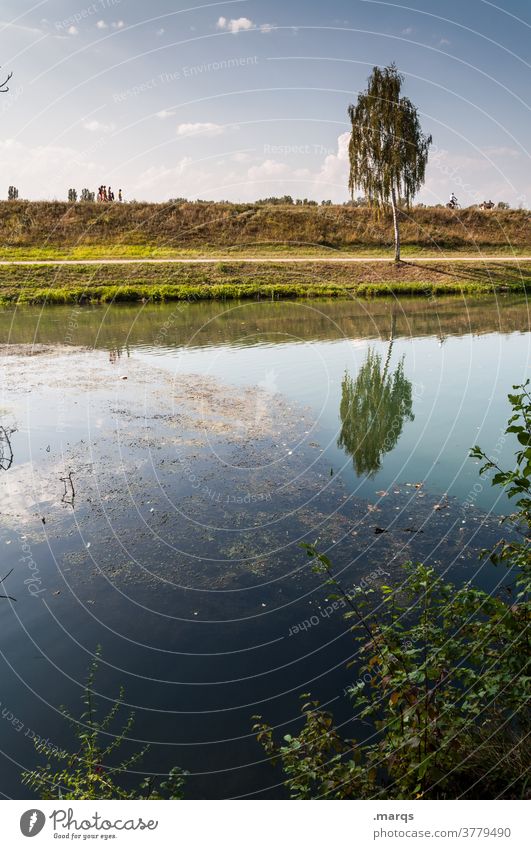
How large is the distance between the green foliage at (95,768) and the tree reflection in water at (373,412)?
7.39 m

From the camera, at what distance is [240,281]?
138 ft

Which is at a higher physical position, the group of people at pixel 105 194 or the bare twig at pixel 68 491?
the group of people at pixel 105 194

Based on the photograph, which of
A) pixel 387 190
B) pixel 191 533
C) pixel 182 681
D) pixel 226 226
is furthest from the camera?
pixel 226 226

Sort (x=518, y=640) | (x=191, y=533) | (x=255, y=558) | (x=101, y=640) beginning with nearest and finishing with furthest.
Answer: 1. (x=518, y=640)
2. (x=101, y=640)
3. (x=255, y=558)
4. (x=191, y=533)

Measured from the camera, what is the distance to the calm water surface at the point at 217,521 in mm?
6355

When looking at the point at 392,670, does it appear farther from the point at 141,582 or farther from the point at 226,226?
the point at 226,226

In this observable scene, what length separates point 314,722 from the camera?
4.61 meters

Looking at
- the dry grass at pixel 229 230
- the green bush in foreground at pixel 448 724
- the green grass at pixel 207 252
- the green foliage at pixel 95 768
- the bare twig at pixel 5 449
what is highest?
the dry grass at pixel 229 230

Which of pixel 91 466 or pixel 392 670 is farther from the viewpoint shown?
pixel 91 466

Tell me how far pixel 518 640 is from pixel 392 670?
3.12ft

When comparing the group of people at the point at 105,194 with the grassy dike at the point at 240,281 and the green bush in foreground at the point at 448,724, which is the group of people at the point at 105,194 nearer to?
the grassy dike at the point at 240,281

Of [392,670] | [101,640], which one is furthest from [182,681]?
[392,670]

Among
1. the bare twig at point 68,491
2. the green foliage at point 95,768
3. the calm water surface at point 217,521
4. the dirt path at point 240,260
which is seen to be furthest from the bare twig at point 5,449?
the dirt path at point 240,260

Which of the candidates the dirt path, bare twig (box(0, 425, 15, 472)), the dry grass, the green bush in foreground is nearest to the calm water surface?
bare twig (box(0, 425, 15, 472))
